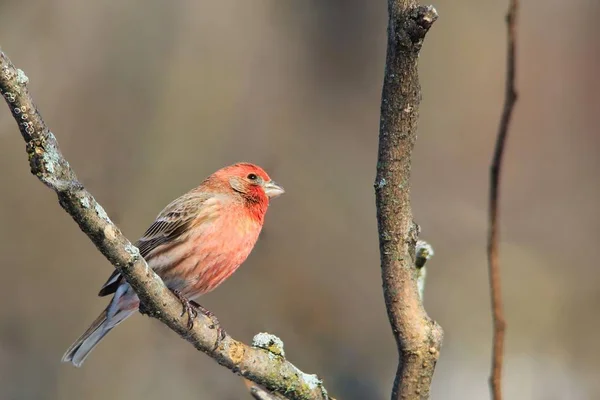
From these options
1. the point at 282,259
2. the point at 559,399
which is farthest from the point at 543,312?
the point at 282,259

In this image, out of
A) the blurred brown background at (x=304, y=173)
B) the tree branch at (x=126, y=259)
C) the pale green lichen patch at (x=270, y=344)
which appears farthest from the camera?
the blurred brown background at (x=304, y=173)

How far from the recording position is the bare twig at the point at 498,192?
270 cm

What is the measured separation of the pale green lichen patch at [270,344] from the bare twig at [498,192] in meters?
1.01

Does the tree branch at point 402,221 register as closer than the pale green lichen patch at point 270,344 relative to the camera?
Yes

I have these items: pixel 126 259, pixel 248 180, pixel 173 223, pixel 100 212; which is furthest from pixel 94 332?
pixel 100 212

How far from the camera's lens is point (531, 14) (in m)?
8.94

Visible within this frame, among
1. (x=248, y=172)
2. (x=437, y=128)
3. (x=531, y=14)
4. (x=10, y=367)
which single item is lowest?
(x=10, y=367)

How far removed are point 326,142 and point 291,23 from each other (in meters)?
1.52

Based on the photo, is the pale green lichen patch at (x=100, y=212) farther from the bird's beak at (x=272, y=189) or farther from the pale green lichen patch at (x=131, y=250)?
the bird's beak at (x=272, y=189)

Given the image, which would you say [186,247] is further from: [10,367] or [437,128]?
[437,128]

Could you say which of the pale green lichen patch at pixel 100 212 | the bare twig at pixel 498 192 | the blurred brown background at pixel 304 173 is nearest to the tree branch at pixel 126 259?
the pale green lichen patch at pixel 100 212

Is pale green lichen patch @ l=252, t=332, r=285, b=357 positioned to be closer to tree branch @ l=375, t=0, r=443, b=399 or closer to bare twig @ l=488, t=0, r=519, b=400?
tree branch @ l=375, t=0, r=443, b=399

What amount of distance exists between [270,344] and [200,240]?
5.25 ft

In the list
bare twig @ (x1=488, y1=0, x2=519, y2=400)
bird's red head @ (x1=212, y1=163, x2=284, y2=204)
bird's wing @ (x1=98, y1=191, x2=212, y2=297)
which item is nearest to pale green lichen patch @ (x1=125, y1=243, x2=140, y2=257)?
bare twig @ (x1=488, y1=0, x2=519, y2=400)
